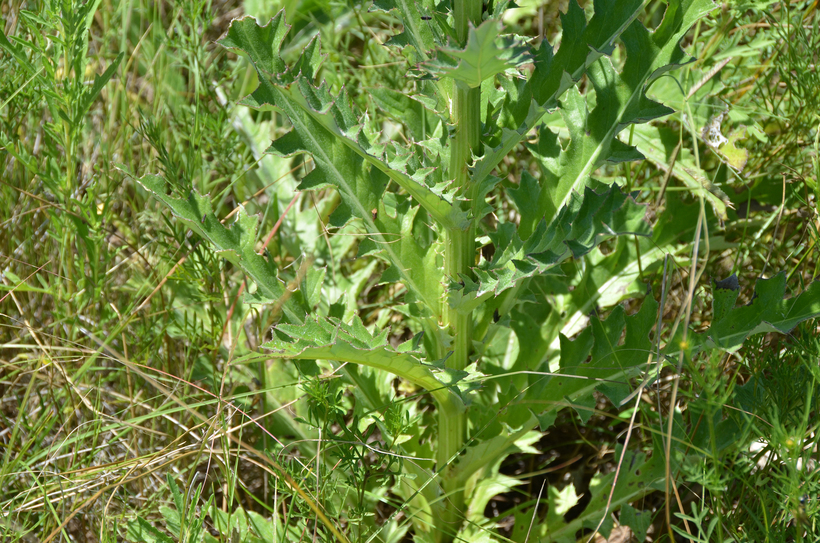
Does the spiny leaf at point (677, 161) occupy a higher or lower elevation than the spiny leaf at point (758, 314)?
higher

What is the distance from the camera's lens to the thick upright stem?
170cm

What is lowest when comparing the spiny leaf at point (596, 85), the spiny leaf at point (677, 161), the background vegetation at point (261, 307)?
A: the background vegetation at point (261, 307)

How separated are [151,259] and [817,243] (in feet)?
7.91

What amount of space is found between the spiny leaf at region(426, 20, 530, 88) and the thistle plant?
10 mm

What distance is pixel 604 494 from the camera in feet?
7.39

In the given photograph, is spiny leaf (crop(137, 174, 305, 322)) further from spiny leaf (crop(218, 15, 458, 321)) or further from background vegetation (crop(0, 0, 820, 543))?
spiny leaf (crop(218, 15, 458, 321))

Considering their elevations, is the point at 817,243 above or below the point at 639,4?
below

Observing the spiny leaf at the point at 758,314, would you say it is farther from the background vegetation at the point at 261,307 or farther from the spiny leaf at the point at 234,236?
the spiny leaf at the point at 234,236

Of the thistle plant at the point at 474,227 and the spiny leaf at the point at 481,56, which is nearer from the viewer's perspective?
the spiny leaf at the point at 481,56

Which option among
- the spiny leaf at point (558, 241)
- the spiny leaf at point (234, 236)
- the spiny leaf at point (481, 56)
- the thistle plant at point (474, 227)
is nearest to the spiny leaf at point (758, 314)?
the thistle plant at point (474, 227)

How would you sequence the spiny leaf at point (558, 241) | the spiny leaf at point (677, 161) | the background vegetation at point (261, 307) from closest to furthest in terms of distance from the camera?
the spiny leaf at point (558, 241) < the background vegetation at point (261, 307) < the spiny leaf at point (677, 161)

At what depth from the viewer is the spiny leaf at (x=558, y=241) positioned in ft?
5.42

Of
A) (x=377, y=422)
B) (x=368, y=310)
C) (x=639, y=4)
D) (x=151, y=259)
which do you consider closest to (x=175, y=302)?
(x=151, y=259)

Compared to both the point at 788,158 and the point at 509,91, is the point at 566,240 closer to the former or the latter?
the point at 509,91
